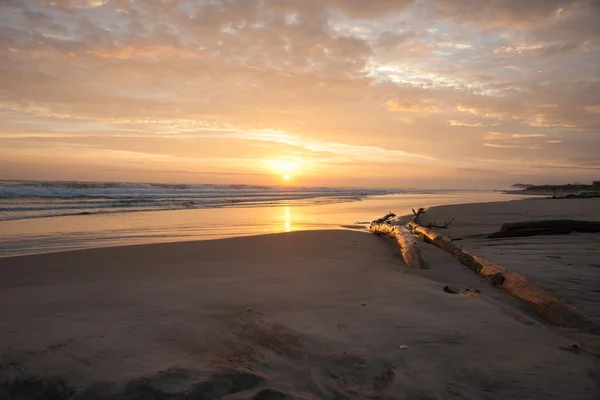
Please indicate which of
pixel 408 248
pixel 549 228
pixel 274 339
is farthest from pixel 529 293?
pixel 549 228

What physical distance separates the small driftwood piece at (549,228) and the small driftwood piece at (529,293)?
9.90 feet

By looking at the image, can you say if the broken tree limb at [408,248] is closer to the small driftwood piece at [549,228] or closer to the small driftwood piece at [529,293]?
the small driftwood piece at [529,293]

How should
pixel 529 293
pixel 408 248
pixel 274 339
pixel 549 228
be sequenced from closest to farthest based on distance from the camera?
pixel 274 339 → pixel 529 293 → pixel 408 248 → pixel 549 228

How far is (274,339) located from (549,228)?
779 cm

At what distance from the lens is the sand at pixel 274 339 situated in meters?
2.15

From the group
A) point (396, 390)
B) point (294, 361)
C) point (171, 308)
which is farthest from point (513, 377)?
point (171, 308)

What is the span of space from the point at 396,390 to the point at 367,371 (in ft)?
0.82

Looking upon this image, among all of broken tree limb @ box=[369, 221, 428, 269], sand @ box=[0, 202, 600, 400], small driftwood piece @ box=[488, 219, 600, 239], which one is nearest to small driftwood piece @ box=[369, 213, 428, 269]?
broken tree limb @ box=[369, 221, 428, 269]

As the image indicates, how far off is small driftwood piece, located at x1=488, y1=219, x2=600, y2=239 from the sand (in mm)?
4183

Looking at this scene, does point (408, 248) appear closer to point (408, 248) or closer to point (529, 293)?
point (408, 248)

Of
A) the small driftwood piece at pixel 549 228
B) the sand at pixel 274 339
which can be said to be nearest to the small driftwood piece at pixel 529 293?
the sand at pixel 274 339

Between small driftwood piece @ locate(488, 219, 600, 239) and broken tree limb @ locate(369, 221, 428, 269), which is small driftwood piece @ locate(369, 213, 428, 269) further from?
small driftwood piece @ locate(488, 219, 600, 239)

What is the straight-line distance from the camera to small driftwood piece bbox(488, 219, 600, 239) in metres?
7.97

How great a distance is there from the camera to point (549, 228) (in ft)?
26.6
